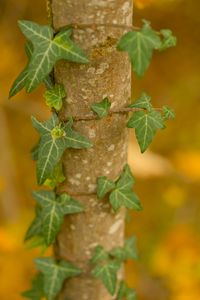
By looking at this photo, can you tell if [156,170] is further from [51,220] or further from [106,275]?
[51,220]

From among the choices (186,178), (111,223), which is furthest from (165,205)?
(111,223)

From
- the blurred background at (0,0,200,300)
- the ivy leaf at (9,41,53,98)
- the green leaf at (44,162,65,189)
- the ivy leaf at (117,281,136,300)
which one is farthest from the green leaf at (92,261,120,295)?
the blurred background at (0,0,200,300)

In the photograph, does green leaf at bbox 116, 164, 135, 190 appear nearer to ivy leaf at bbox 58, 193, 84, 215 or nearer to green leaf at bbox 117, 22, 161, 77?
ivy leaf at bbox 58, 193, 84, 215

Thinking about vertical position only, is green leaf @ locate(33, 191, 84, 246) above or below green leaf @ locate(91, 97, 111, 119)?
below

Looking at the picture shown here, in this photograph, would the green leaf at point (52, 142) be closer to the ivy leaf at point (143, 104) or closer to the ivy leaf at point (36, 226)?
the ivy leaf at point (143, 104)

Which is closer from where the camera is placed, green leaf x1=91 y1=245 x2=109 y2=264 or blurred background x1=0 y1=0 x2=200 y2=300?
green leaf x1=91 y1=245 x2=109 y2=264

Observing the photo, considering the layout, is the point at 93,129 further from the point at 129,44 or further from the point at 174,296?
the point at 174,296

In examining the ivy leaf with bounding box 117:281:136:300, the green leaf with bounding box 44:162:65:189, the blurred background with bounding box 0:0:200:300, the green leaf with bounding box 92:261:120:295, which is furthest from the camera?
the blurred background with bounding box 0:0:200:300
